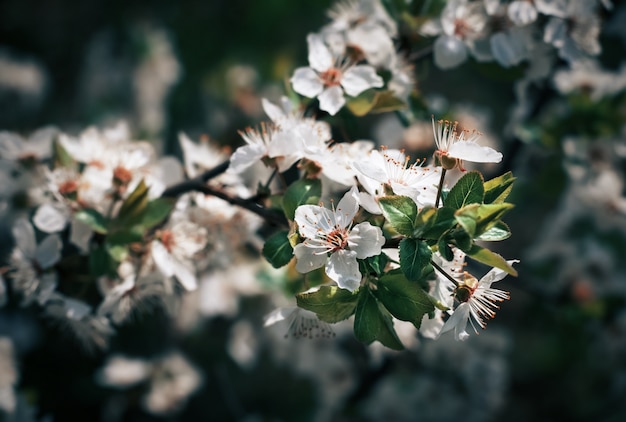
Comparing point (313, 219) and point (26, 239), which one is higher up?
point (313, 219)

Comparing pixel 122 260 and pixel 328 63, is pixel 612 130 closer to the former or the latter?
pixel 328 63

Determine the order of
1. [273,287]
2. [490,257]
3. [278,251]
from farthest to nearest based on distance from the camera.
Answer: [273,287], [278,251], [490,257]

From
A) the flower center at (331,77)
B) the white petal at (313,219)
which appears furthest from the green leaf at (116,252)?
the flower center at (331,77)

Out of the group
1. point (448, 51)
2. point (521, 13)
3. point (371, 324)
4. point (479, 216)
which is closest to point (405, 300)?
point (371, 324)

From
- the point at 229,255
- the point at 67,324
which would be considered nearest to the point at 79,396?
the point at 67,324

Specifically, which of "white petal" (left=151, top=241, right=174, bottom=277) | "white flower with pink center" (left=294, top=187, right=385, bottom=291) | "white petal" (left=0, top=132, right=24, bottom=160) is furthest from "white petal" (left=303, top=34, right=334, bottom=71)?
"white petal" (left=0, top=132, right=24, bottom=160)

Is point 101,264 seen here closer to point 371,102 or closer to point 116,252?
point 116,252
